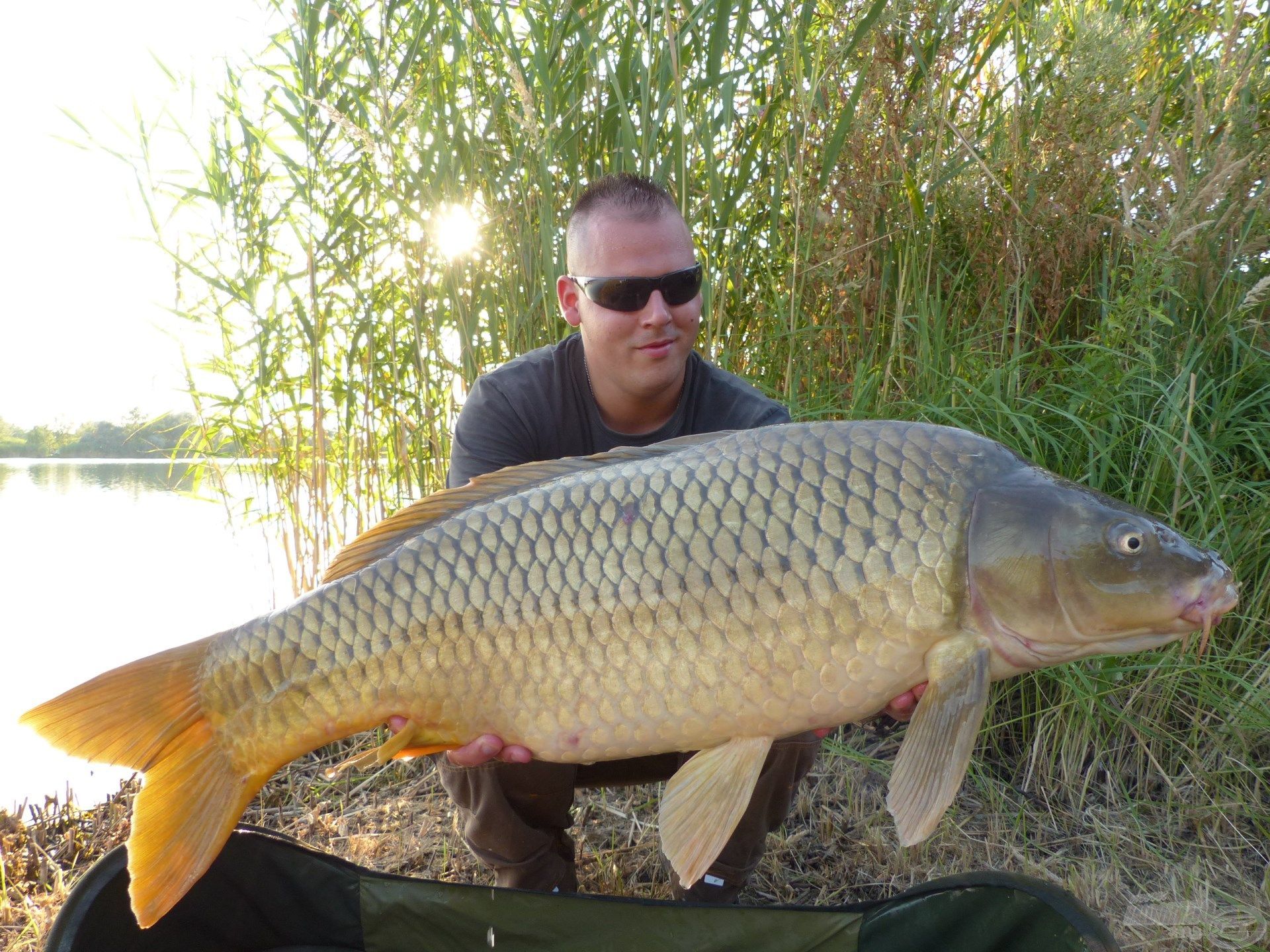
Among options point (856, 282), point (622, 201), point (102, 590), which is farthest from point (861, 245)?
point (102, 590)

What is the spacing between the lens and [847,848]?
193 centimetres

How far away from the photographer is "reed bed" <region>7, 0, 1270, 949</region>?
6.27 feet

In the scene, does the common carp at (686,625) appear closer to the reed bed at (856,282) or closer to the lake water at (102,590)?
the lake water at (102,590)

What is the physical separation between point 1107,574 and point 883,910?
59 cm

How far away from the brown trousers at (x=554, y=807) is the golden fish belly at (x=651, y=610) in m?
0.38

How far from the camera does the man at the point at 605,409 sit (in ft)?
5.49

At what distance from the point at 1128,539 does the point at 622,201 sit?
1078 mm

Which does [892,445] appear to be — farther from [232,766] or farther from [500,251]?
[500,251]

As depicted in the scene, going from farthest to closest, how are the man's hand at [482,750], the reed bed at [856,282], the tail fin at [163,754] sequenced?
the reed bed at [856,282] < the man's hand at [482,750] < the tail fin at [163,754]

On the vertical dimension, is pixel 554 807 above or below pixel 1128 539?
below

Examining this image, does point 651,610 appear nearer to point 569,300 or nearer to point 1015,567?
point 1015,567

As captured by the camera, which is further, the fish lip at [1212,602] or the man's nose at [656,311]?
the man's nose at [656,311]

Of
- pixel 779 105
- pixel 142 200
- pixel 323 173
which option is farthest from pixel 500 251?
pixel 142 200

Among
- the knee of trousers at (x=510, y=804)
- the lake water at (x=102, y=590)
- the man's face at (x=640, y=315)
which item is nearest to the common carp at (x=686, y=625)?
the lake water at (x=102, y=590)
